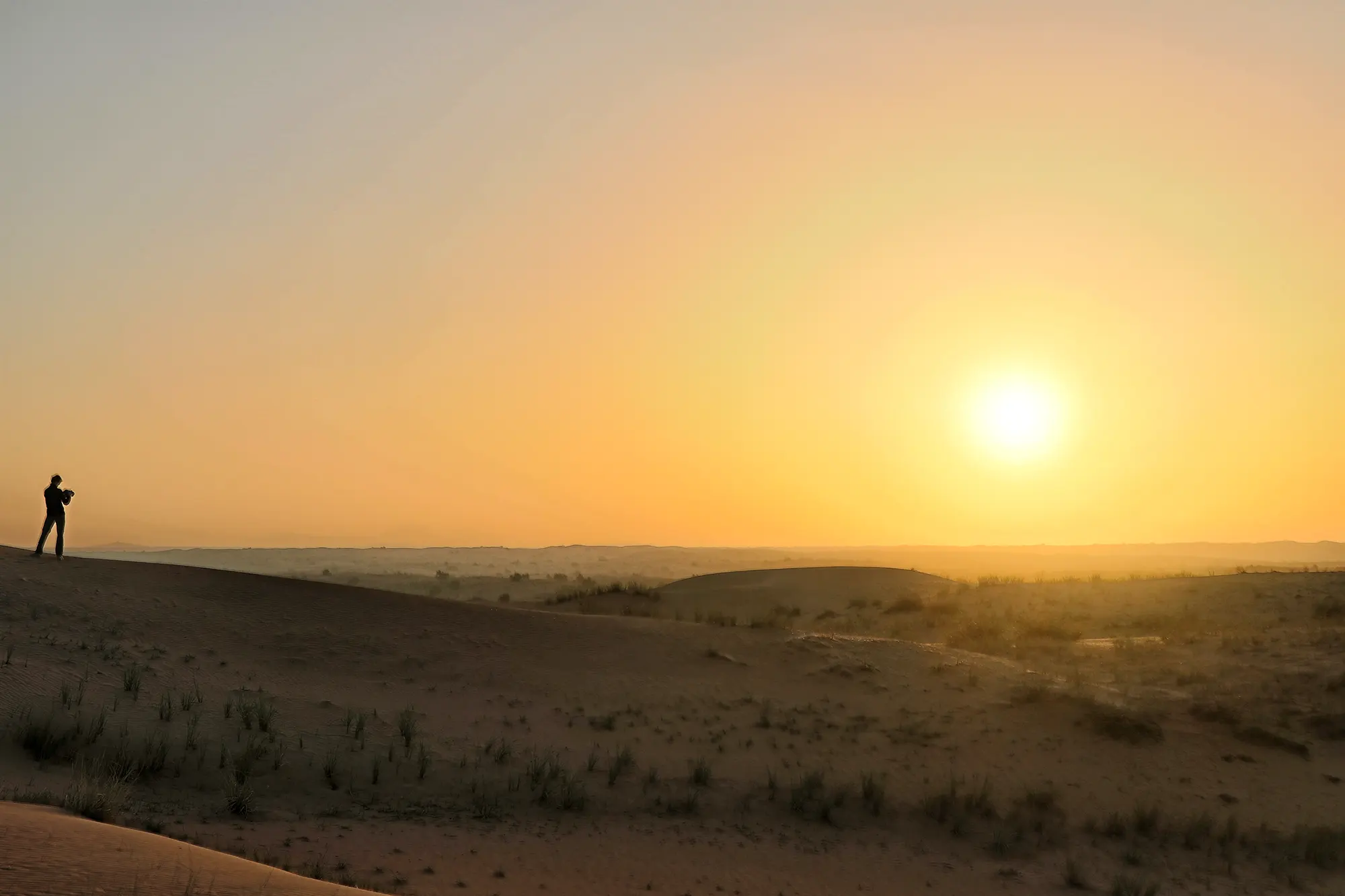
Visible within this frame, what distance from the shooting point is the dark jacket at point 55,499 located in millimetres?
21875

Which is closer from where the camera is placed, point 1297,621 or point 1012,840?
point 1012,840

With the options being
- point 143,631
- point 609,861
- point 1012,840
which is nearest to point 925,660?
point 1012,840

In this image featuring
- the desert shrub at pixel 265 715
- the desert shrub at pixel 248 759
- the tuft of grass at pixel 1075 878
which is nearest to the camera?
the tuft of grass at pixel 1075 878

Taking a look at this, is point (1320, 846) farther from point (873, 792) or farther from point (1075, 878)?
point (873, 792)

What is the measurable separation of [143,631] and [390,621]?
15.9 feet

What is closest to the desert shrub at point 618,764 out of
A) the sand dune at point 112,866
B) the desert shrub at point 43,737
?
the sand dune at point 112,866

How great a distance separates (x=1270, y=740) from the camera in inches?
651

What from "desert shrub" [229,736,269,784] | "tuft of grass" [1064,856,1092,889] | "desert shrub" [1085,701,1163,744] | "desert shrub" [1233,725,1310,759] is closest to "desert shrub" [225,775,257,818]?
"desert shrub" [229,736,269,784]

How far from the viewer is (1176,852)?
12781 mm

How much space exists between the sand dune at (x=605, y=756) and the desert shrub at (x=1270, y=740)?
0.10m

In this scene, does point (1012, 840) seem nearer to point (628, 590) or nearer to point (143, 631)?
point (143, 631)

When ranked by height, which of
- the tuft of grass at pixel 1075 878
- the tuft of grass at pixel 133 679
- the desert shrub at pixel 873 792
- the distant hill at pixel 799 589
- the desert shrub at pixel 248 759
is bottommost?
the tuft of grass at pixel 1075 878

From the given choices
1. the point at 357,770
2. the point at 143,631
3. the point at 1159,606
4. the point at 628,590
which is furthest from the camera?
the point at 628,590

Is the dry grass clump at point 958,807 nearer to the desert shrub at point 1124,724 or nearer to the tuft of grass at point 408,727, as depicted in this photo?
the desert shrub at point 1124,724
